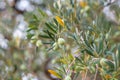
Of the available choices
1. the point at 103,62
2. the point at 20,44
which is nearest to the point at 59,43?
the point at 103,62

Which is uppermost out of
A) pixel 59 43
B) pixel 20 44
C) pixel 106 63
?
pixel 20 44

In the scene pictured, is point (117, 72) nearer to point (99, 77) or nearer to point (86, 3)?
point (99, 77)

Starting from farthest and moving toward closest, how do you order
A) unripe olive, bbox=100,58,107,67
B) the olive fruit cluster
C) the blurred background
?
the blurred background
the olive fruit cluster
unripe olive, bbox=100,58,107,67

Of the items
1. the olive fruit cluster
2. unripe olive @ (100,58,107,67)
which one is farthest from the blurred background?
unripe olive @ (100,58,107,67)

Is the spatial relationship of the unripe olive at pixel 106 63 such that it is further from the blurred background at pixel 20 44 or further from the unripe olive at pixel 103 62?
the blurred background at pixel 20 44

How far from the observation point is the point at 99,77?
0.94m

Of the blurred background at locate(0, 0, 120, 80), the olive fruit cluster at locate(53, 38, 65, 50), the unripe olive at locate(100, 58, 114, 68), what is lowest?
the unripe olive at locate(100, 58, 114, 68)

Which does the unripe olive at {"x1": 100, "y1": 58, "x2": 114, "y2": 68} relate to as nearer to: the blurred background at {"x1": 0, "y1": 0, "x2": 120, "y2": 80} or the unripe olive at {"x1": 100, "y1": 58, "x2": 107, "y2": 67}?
the unripe olive at {"x1": 100, "y1": 58, "x2": 107, "y2": 67}

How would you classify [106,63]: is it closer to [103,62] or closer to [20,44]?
[103,62]

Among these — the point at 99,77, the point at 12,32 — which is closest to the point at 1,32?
the point at 12,32

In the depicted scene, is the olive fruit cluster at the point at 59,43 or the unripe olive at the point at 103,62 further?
the olive fruit cluster at the point at 59,43

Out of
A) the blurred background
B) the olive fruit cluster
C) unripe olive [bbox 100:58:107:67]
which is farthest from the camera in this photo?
the blurred background

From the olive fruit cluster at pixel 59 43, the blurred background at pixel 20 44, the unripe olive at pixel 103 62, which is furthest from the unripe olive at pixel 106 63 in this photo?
the blurred background at pixel 20 44

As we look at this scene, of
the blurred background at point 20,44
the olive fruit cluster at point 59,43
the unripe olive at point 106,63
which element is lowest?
the unripe olive at point 106,63
